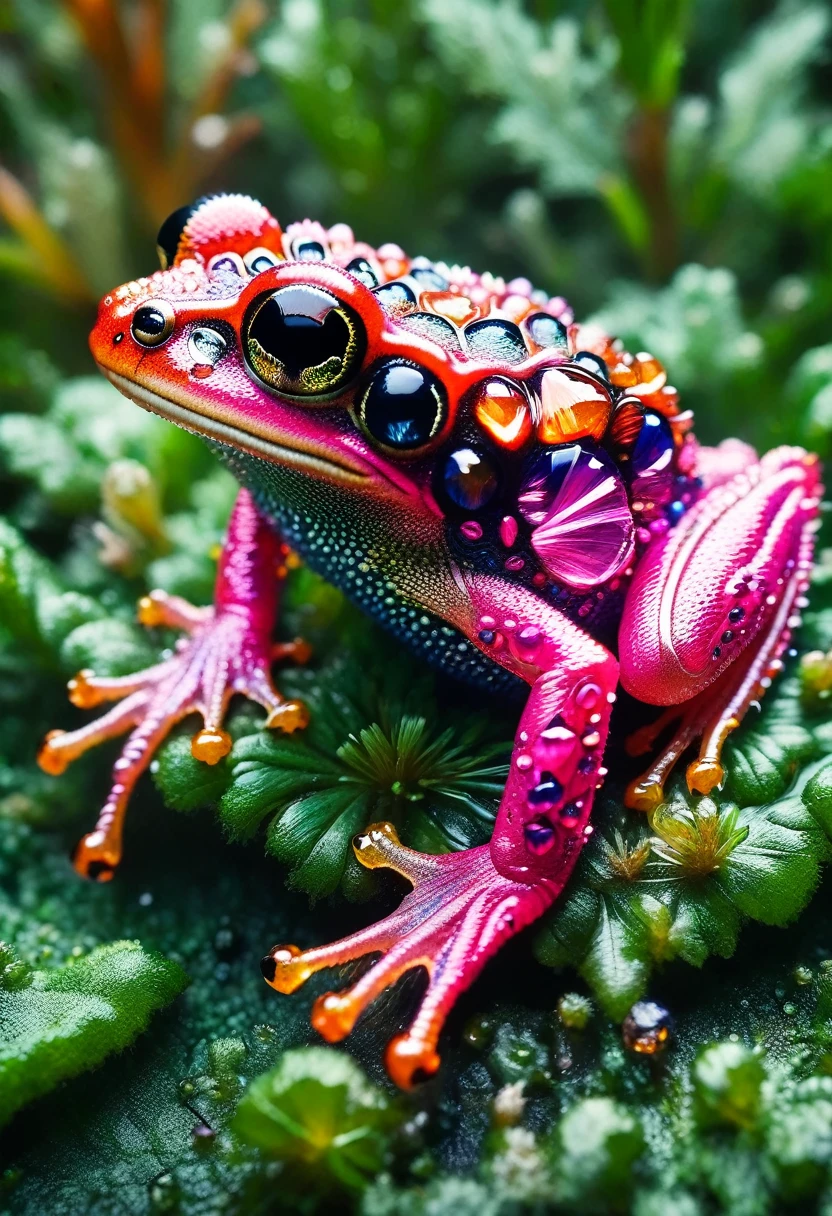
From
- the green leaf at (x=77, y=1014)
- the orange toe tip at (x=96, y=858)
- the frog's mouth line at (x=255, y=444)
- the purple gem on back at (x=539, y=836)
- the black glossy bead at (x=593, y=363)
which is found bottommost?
the green leaf at (x=77, y=1014)

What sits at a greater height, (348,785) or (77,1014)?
(348,785)

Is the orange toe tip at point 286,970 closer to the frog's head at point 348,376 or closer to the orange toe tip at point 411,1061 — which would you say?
the orange toe tip at point 411,1061

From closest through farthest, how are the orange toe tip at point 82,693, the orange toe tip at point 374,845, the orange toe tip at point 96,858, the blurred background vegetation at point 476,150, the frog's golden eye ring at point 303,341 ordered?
1. the frog's golden eye ring at point 303,341
2. the orange toe tip at point 374,845
3. the orange toe tip at point 96,858
4. the orange toe tip at point 82,693
5. the blurred background vegetation at point 476,150

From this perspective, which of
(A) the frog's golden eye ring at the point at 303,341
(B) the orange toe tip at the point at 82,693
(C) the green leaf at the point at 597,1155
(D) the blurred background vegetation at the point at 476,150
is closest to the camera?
(C) the green leaf at the point at 597,1155

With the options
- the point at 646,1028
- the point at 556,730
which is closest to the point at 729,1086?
the point at 646,1028

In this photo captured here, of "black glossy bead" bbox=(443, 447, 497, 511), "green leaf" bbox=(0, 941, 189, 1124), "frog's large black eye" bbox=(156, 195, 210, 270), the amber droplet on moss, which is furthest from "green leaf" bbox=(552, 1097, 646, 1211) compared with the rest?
"frog's large black eye" bbox=(156, 195, 210, 270)

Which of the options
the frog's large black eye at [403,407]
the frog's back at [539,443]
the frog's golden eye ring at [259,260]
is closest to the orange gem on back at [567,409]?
the frog's back at [539,443]

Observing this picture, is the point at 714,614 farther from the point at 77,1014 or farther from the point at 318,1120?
the point at 77,1014
